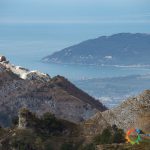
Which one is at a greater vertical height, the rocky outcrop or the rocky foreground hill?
the rocky foreground hill

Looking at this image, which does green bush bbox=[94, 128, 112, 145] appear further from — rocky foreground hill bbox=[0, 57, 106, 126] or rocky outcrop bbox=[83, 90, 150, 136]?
rocky foreground hill bbox=[0, 57, 106, 126]

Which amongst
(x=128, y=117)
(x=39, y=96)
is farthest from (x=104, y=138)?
(x=39, y=96)

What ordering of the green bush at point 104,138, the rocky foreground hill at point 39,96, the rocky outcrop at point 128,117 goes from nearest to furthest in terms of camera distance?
the green bush at point 104,138
the rocky outcrop at point 128,117
the rocky foreground hill at point 39,96

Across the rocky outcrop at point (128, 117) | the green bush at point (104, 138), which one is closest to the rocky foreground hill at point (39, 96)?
the rocky outcrop at point (128, 117)

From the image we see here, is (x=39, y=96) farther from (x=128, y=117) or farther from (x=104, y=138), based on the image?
(x=104, y=138)

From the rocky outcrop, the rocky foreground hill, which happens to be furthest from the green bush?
the rocky foreground hill

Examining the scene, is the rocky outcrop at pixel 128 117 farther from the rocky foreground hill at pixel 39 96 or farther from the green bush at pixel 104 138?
the rocky foreground hill at pixel 39 96

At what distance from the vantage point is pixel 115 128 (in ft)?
114

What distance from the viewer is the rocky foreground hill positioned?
63.1m

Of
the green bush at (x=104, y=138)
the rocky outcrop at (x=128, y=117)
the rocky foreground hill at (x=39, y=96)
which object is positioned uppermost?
the rocky foreground hill at (x=39, y=96)

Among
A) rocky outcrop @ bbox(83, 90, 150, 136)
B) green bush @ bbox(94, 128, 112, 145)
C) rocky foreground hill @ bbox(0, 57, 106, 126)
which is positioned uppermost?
rocky foreground hill @ bbox(0, 57, 106, 126)

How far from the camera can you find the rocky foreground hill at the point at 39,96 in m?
63.1

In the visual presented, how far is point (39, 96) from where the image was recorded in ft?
217

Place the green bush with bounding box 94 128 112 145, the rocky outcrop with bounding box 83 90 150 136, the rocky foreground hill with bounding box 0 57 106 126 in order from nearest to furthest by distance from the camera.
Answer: the green bush with bounding box 94 128 112 145, the rocky outcrop with bounding box 83 90 150 136, the rocky foreground hill with bounding box 0 57 106 126
